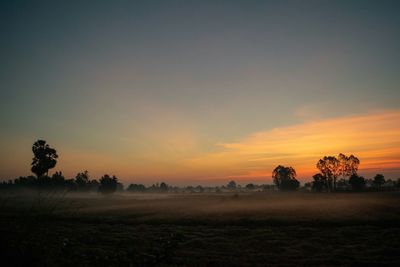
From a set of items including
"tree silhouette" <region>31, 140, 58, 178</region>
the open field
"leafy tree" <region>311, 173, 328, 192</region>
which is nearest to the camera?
the open field

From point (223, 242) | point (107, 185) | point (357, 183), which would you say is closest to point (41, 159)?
point (107, 185)

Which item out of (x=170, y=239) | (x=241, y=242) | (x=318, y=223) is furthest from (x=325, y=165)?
(x=170, y=239)

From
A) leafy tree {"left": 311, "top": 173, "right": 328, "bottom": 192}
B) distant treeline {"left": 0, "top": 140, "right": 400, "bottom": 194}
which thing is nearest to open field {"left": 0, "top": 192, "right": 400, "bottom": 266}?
distant treeline {"left": 0, "top": 140, "right": 400, "bottom": 194}

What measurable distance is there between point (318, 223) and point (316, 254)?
15304 mm

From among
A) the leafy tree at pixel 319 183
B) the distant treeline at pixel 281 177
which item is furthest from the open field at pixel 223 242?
the leafy tree at pixel 319 183

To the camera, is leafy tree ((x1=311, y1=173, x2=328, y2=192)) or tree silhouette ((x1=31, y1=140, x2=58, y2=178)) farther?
leafy tree ((x1=311, y1=173, x2=328, y2=192))

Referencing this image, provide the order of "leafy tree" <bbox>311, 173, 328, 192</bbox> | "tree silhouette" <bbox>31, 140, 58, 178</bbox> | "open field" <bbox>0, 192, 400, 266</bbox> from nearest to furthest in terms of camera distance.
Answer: "open field" <bbox>0, 192, 400, 266</bbox>
"tree silhouette" <bbox>31, 140, 58, 178</bbox>
"leafy tree" <bbox>311, 173, 328, 192</bbox>

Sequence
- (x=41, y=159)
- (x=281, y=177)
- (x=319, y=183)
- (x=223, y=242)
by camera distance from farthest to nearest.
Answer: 1. (x=281, y=177)
2. (x=319, y=183)
3. (x=41, y=159)
4. (x=223, y=242)

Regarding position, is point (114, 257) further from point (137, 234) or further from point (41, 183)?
point (41, 183)

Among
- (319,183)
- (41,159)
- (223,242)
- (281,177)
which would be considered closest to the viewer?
(223,242)

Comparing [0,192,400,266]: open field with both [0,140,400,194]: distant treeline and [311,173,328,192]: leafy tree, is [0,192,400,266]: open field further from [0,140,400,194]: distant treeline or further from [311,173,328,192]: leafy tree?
[311,173,328,192]: leafy tree

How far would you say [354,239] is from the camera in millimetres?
26250

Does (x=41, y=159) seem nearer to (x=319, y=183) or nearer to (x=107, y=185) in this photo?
(x=107, y=185)

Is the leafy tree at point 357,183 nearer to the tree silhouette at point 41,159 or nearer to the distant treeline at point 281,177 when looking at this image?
the distant treeline at point 281,177
